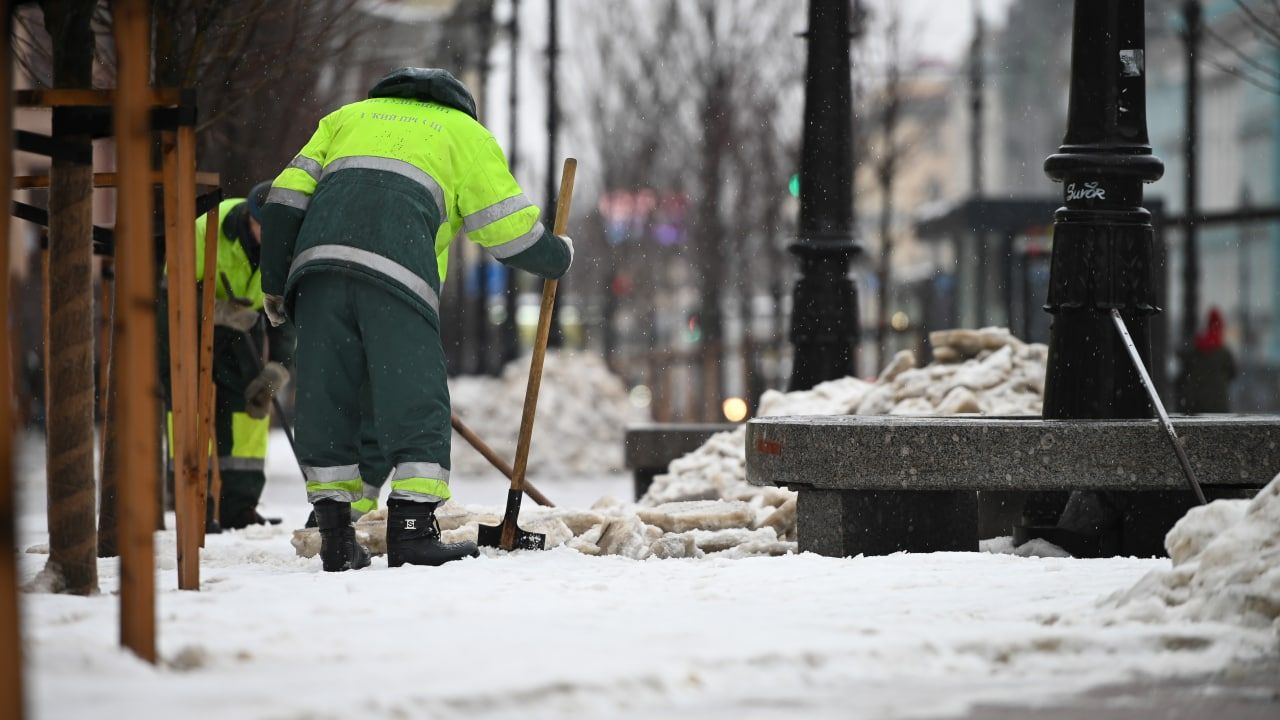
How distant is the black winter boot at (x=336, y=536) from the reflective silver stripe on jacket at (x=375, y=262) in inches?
30.8

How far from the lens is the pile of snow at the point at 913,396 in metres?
9.35

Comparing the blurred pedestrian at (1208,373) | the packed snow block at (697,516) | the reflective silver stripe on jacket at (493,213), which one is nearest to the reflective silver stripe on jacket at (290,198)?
the reflective silver stripe on jacket at (493,213)

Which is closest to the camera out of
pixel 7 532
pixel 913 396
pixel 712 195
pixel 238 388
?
pixel 7 532

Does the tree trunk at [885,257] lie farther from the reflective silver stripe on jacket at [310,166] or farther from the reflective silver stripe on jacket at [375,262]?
the reflective silver stripe on jacket at [375,262]

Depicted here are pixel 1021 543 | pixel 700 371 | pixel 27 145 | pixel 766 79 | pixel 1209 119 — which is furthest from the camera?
pixel 1209 119

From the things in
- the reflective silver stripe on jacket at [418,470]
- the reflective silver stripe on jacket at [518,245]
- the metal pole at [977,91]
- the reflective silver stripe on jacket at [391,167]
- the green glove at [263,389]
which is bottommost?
the reflective silver stripe on jacket at [418,470]

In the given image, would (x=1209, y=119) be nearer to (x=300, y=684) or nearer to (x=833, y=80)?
(x=833, y=80)

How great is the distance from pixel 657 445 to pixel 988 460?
459cm

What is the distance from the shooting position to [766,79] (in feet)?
90.4

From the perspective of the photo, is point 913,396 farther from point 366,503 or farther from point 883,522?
point 366,503

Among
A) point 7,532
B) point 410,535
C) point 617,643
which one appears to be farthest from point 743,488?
point 7,532

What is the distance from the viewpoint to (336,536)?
6.59 metres

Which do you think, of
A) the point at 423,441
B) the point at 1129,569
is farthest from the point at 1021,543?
the point at 423,441

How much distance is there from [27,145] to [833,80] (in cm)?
666
